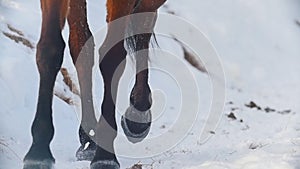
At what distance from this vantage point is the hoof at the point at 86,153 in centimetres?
134

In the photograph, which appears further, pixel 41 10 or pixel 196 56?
pixel 196 56

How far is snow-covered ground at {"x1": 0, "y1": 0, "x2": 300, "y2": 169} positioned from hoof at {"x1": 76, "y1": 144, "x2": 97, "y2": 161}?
13 mm

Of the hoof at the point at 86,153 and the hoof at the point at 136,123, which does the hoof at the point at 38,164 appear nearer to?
the hoof at the point at 86,153

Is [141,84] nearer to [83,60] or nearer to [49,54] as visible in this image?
[83,60]

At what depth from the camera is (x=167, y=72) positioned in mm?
1403

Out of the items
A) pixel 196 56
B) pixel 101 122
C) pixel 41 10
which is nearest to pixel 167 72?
pixel 196 56

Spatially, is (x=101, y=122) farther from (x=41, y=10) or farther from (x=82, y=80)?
(x=41, y=10)

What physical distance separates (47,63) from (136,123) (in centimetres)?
28

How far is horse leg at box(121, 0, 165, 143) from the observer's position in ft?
4.83

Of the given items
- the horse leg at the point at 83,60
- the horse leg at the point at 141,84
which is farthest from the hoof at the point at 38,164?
the horse leg at the point at 141,84

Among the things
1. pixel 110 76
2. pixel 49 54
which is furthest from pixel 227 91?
pixel 49 54

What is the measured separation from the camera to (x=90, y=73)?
4.63 feet

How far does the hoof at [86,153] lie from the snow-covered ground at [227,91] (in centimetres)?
1

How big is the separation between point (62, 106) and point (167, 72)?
8.2 inches
